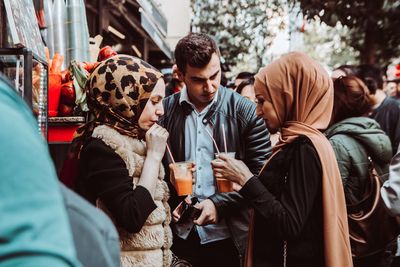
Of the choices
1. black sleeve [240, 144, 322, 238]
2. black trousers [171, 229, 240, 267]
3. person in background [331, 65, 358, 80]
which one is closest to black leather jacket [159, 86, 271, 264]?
black trousers [171, 229, 240, 267]

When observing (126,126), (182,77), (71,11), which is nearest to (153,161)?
(126,126)

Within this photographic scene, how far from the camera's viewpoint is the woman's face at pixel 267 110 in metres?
2.76

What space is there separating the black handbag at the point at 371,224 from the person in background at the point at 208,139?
0.91 meters

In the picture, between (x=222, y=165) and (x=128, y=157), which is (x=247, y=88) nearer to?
(x=222, y=165)

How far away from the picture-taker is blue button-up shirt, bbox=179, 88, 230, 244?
10.6ft

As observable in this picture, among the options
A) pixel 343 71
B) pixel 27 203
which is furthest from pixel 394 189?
pixel 27 203

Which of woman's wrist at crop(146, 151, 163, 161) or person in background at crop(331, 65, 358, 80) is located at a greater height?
person in background at crop(331, 65, 358, 80)

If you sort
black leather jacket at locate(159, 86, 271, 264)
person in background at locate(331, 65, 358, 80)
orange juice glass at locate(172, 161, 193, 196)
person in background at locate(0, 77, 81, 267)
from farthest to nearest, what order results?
person in background at locate(331, 65, 358, 80)
black leather jacket at locate(159, 86, 271, 264)
orange juice glass at locate(172, 161, 193, 196)
person in background at locate(0, 77, 81, 267)

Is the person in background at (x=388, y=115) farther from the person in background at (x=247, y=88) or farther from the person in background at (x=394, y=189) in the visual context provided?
the person in background at (x=394, y=189)

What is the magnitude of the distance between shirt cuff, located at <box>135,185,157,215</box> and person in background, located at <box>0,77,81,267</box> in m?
1.51

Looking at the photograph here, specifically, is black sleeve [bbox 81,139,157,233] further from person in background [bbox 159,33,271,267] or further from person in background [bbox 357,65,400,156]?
person in background [bbox 357,65,400,156]

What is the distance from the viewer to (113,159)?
230cm

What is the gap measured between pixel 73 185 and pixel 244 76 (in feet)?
17.2

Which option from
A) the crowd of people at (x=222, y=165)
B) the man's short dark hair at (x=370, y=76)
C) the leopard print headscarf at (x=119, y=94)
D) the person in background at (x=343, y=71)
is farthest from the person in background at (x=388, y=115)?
the leopard print headscarf at (x=119, y=94)
